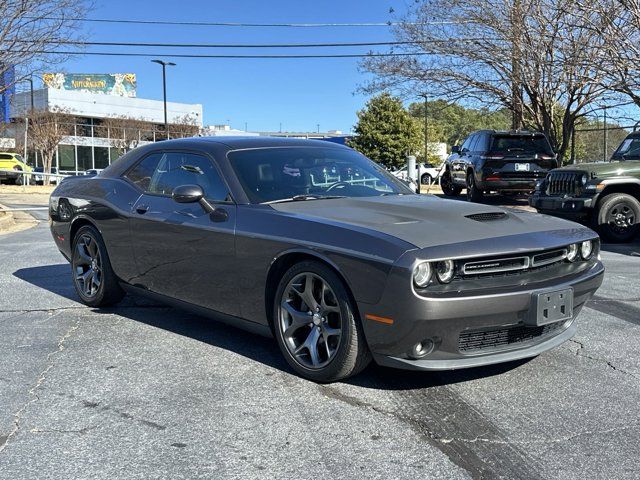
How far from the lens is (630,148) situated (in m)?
11.0

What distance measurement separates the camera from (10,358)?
4363mm

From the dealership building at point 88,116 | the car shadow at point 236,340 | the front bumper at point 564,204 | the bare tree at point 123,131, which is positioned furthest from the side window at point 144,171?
the bare tree at point 123,131

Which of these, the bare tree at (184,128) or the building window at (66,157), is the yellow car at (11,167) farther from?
the bare tree at (184,128)

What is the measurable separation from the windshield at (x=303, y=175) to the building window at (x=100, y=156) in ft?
137

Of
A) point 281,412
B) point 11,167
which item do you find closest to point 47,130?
point 11,167

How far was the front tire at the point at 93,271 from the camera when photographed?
5.56 metres

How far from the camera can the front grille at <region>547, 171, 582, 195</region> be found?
34.4 ft

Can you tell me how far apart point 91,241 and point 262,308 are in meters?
2.43

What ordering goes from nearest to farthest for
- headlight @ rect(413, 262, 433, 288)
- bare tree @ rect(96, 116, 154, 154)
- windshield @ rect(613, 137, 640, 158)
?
headlight @ rect(413, 262, 433, 288)
windshield @ rect(613, 137, 640, 158)
bare tree @ rect(96, 116, 154, 154)

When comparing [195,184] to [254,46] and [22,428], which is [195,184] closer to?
[22,428]

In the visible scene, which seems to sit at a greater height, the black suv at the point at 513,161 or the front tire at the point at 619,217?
the black suv at the point at 513,161

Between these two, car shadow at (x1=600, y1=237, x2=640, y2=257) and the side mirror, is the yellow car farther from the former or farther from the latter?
the side mirror

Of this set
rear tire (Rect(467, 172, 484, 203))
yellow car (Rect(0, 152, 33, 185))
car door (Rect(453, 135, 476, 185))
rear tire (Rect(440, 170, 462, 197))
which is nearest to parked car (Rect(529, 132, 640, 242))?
rear tire (Rect(467, 172, 484, 203))

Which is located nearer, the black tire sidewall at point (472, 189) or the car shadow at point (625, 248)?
the car shadow at point (625, 248)
